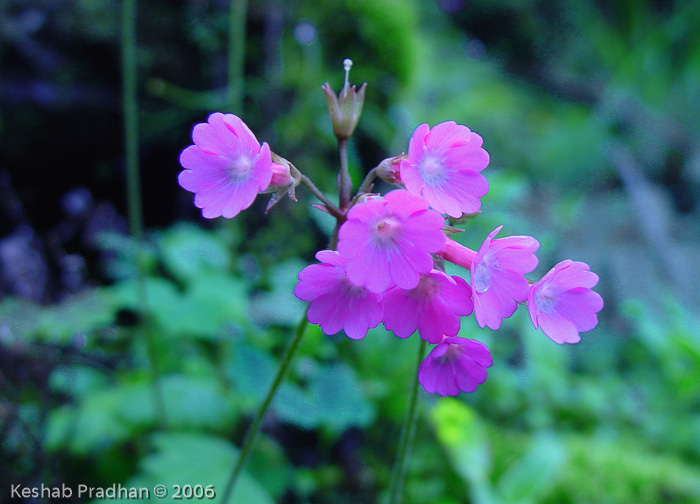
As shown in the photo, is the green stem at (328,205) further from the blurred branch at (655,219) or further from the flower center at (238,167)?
the blurred branch at (655,219)

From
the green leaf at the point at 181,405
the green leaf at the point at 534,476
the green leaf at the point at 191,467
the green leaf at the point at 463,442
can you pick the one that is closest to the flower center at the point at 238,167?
the green leaf at the point at 191,467

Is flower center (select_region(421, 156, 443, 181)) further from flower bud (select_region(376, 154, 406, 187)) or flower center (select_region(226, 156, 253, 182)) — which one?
flower center (select_region(226, 156, 253, 182))

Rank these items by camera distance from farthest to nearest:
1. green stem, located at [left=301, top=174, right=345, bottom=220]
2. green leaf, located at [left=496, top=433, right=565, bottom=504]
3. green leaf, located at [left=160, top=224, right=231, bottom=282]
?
1. green leaf, located at [left=160, top=224, right=231, bottom=282]
2. green leaf, located at [left=496, top=433, right=565, bottom=504]
3. green stem, located at [left=301, top=174, right=345, bottom=220]

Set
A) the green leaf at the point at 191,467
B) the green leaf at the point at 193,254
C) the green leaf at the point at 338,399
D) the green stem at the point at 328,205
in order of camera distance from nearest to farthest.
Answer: the green stem at the point at 328,205 < the green leaf at the point at 191,467 < the green leaf at the point at 338,399 < the green leaf at the point at 193,254

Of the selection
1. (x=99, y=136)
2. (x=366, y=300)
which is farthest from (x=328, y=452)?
(x=99, y=136)

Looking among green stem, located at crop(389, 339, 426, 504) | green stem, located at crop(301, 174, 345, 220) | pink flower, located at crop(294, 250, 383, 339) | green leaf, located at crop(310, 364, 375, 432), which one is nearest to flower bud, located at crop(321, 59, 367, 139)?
green stem, located at crop(301, 174, 345, 220)

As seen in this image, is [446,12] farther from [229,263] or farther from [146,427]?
[146,427]
